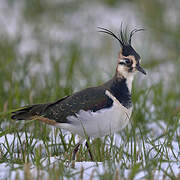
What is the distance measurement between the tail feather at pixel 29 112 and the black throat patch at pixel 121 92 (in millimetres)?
645

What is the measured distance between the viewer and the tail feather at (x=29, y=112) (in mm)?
4129

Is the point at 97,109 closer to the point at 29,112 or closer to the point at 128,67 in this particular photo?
the point at 128,67

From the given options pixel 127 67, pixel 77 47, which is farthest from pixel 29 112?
pixel 77 47

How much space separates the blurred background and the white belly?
3.22 ft

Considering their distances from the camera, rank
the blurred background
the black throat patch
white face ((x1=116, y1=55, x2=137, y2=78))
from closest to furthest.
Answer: the black throat patch, white face ((x1=116, y1=55, x2=137, y2=78)), the blurred background

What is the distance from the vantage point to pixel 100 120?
378cm

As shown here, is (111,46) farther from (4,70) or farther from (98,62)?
(4,70)

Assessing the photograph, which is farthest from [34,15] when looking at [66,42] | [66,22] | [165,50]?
[165,50]

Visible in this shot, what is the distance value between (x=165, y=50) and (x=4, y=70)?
12.1 feet

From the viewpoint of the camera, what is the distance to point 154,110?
563 centimetres

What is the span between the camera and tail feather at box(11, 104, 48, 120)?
13.5 feet

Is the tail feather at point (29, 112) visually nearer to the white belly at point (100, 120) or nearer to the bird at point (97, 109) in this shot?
the bird at point (97, 109)

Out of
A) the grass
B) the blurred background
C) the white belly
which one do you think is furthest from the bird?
the blurred background

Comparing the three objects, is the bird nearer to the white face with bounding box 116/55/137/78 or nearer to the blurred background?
the white face with bounding box 116/55/137/78
